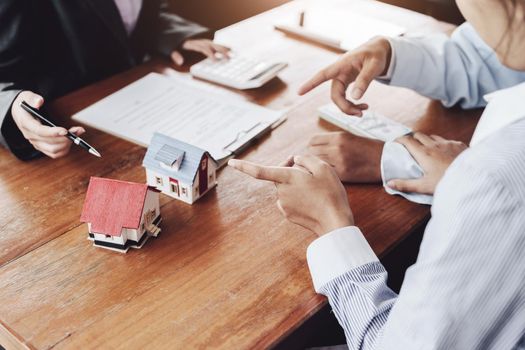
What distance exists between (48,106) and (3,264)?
1.81ft

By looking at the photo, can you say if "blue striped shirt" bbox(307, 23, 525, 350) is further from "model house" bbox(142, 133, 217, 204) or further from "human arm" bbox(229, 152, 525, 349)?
"model house" bbox(142, 133, 217, 204)

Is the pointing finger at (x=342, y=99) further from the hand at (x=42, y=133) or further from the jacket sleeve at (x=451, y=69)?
the hand at (x=42, y=133)

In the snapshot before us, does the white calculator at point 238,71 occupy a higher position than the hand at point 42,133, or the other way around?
the hand at point 42,133

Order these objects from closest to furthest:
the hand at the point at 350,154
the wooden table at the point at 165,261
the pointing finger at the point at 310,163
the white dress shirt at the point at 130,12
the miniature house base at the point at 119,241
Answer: the wooden table at the point at 165,261 < the miniature house base at the point at 119,241 < the pointing finger at the point at 310,163 < the hand at the point at 350,154 < the white dress shirt at the point at 130,12

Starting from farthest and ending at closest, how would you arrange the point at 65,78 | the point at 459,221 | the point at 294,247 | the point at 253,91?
the point at 65,78 → the point at 253,91 → the point at 294,247 → the point at 459,221

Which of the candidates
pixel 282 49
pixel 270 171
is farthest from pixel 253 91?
pixel 270 171

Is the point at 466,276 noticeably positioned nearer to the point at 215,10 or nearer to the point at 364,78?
the point at 364,78

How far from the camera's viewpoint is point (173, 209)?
982 mm

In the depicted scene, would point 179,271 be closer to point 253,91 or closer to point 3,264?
point 3,264

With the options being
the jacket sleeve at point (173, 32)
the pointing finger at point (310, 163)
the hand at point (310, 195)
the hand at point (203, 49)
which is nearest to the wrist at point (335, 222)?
the hand at point (310, 195)

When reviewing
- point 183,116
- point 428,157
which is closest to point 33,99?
point 183,116

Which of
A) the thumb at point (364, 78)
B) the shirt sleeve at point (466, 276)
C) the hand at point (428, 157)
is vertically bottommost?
the hand at point (428, 157)

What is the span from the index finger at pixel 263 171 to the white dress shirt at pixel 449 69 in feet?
1.82

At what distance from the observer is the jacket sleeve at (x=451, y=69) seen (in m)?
1.36
